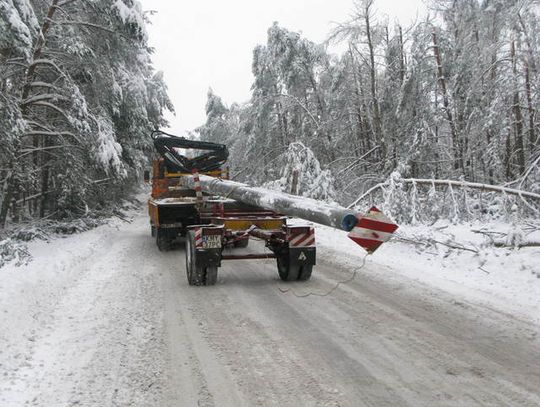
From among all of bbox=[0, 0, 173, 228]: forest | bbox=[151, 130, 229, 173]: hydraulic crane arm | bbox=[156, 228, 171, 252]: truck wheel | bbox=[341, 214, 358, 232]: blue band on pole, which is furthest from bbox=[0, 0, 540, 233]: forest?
bbox=[341, 214, 358, 232]: blue band on pole

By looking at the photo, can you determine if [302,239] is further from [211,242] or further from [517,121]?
[517,121]

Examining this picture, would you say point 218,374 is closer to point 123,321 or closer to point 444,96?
point 123,321

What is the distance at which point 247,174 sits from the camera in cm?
2928

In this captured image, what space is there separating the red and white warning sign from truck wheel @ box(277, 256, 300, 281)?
285cm

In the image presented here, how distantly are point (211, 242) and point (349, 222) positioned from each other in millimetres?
2854

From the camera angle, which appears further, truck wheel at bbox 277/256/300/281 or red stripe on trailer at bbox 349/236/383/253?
truck wheel at bbox 277/256/300/281

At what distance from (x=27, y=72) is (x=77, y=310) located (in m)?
8.28

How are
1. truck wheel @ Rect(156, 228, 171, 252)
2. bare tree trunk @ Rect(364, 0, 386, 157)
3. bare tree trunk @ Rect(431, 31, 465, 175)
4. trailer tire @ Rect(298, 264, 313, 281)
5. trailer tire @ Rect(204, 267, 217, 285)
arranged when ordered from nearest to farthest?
trailer tire @ Rect(204, 267, 217, 285)
trailer tire @ Rect(298, 264, 313, 281)
truck wheel @ Rect(156, 228, 171, 252)
bare tree trunk @ Rect(431, 31, 465, 175)
bare tree trunk @ Rect(364, 0, 386, 157)

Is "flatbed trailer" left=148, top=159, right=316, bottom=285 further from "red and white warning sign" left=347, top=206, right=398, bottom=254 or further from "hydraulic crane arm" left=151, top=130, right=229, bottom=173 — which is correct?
"hydraulic crane arm" left=151, top=130, right=229, bottom=173

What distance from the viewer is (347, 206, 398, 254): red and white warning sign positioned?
15.7ft

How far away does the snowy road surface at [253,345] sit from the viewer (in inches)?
147

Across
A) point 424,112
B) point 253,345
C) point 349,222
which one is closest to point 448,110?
point 424,112

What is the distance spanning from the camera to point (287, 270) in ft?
25.5

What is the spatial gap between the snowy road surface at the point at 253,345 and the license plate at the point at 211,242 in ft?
2.18
